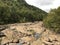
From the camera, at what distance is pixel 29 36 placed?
56.8 feet

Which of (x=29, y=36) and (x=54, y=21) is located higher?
(x=54, y=21)

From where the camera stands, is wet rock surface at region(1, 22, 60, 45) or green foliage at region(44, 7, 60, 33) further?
green foliage at region(44, 7, 60, 33)

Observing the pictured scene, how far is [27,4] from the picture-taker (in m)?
38.6

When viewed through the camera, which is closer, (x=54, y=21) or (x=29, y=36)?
(x=29, y=36)

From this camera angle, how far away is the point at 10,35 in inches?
678

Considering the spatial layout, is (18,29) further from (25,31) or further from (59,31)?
(59,31)

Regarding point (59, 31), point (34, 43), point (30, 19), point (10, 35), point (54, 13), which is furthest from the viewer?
point (30, 19)

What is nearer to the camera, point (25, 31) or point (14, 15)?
point (25, 31)

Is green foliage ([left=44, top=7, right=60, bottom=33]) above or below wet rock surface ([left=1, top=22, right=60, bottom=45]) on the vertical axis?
above

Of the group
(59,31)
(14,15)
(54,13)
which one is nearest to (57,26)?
(59,31)

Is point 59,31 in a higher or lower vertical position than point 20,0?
lower

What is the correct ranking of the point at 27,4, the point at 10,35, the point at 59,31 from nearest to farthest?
the point at 10,35 < the point at 59,31 < the point at 27,4

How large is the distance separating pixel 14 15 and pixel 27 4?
44.3ft

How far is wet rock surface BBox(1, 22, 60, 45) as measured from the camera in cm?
1619
